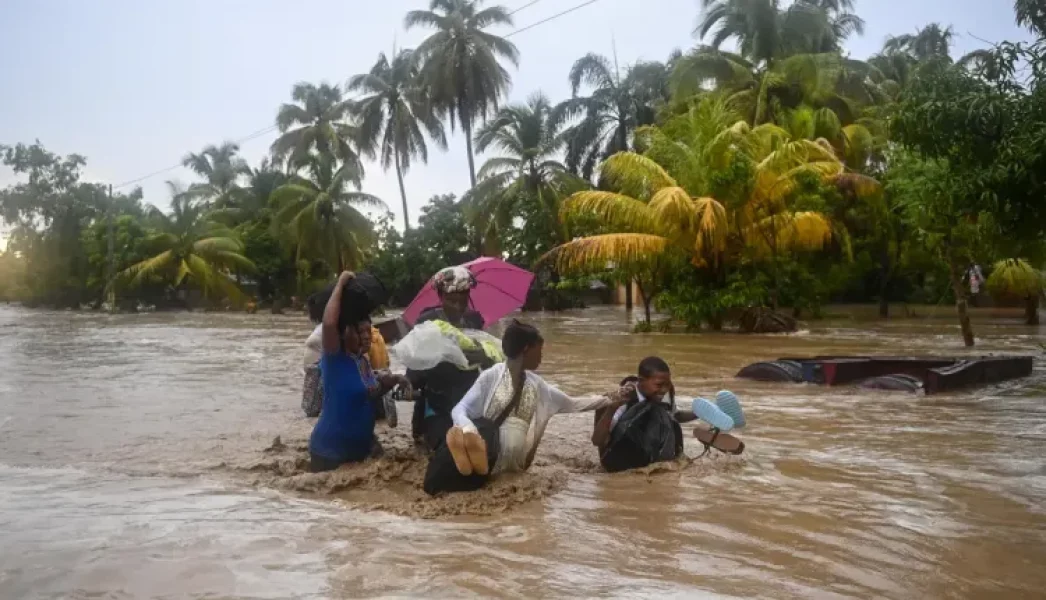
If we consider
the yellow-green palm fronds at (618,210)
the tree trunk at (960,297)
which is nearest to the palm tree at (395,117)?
the yellow-green palm fronds at (618,210)

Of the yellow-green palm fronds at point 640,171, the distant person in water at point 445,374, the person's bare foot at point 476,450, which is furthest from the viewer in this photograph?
the yellow-green palm fronds at point 640,171

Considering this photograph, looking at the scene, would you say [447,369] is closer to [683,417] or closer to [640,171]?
[683,417]

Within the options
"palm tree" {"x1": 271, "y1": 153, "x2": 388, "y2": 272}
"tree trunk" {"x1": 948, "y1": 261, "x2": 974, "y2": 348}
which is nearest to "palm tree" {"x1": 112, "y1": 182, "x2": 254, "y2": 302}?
"palm tree" {"x1": 271, "y1": 153, "x2": 388, "y2": 272}

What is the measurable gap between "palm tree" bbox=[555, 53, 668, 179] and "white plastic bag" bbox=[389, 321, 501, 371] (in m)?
33.5

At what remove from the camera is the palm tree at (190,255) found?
143ft

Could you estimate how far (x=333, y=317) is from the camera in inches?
213

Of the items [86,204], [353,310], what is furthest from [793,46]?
[86,204]

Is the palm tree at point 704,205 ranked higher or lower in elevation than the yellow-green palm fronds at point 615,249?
higher

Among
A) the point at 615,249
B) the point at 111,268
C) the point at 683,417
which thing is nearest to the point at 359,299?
the point at 683,417

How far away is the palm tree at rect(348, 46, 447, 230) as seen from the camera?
42.8 metres

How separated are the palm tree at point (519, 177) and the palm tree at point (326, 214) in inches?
268

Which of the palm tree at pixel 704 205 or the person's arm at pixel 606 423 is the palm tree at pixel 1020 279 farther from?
the person's arm at pixel 606 423

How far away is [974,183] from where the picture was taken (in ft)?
26.4

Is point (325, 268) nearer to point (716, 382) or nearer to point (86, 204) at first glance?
point (86, 204)
